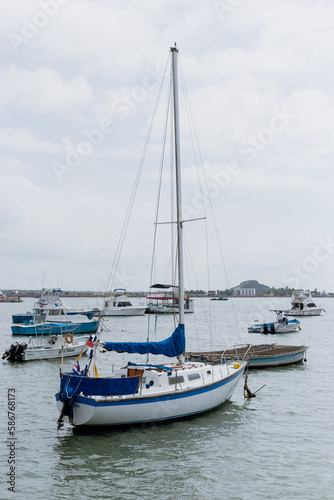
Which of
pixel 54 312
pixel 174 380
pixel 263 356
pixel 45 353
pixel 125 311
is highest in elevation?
pixel 54 312

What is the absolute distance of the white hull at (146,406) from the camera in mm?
18688

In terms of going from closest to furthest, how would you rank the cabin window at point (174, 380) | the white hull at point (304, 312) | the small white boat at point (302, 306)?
the cabin window at point (174, 380) → the white hull at point (304, 312) → the small white boat at point (302, 306)

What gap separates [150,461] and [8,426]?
743 centimetres

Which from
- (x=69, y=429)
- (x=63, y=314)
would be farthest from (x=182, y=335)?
(x=63, y=314)

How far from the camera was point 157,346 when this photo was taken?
2295 cm

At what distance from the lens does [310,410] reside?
24062 mm

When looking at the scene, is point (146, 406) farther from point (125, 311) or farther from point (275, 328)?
point (125, 311)

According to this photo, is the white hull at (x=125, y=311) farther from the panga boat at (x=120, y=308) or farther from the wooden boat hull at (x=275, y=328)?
the wooden boat hull at (x=275, y=328)

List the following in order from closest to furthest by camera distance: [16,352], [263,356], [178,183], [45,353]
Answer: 1. [178,183]
2. [263,356]
3. [16,352]
4. [45,353]

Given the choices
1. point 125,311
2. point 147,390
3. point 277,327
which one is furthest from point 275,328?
point 147,390

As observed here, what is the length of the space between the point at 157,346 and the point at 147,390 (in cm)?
311

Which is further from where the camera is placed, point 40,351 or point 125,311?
point 125,311

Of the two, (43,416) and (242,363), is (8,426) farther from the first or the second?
(242,363)

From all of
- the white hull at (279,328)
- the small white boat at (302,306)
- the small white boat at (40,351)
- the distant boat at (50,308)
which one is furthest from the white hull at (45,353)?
the small white boat at (302,306)
